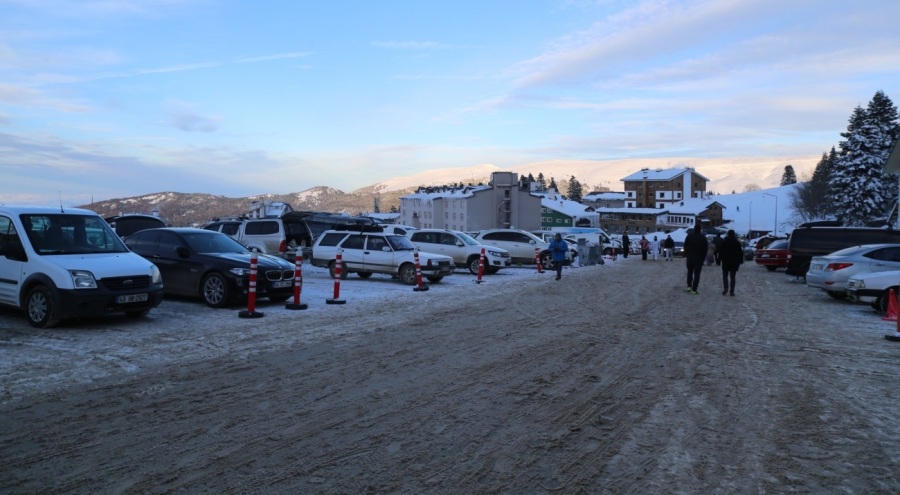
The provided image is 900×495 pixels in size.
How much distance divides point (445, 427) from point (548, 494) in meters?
1.52

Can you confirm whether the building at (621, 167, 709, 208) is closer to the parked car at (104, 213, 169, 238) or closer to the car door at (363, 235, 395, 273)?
the car door at (363, 235, 395, 273)

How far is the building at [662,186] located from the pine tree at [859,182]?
9080 cm

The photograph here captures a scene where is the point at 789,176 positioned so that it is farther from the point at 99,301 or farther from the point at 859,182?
the point at 99,301

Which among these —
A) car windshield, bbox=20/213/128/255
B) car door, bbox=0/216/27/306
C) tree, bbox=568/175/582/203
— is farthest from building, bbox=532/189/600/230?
car door, bbox=0/216/27/306

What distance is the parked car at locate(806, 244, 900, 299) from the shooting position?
1591 cm

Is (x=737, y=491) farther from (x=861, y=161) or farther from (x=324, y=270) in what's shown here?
(x=861, y=161)

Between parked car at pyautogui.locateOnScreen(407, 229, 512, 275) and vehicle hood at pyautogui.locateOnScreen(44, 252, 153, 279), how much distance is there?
14.0 metres

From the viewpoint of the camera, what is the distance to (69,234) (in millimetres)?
11359

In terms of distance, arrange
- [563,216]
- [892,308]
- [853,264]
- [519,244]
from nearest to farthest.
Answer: [892,308] < [853,264] < [519,244] < [563,216]

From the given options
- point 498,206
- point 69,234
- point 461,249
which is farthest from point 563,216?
point 69,234

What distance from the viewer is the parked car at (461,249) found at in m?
24.4

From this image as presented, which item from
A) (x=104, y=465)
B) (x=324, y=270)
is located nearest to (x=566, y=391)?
(x=104, y=465)

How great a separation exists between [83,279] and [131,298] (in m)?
0.78

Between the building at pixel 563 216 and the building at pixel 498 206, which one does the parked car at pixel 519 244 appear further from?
the building at pixel 563 216
